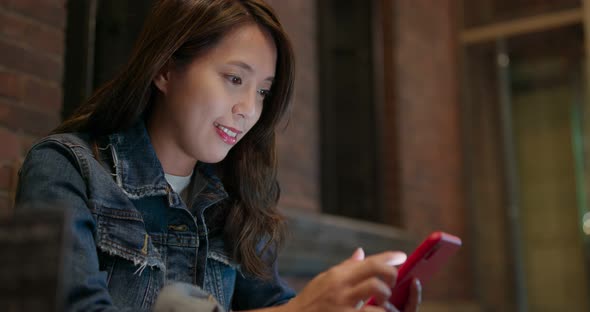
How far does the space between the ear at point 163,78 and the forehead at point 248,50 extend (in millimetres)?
91

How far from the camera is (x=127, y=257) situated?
119cm

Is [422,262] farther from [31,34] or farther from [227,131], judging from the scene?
[31,34]

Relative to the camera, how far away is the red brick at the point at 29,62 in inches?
70.9

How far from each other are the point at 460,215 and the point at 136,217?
4.16m

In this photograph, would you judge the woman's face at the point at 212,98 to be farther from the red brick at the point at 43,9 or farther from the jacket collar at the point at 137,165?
the red brick at the point at 43,9

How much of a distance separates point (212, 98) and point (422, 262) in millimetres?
531

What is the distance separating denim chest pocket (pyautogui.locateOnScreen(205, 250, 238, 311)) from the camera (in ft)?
4.50

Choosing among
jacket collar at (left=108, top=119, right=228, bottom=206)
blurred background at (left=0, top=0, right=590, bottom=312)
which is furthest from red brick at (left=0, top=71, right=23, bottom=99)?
blurred background at (left=0, top=0, right=590, bottom=312)

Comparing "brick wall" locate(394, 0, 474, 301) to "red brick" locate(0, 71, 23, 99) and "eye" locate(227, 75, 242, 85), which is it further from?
"eye" locate(227, 75, 242, 85)

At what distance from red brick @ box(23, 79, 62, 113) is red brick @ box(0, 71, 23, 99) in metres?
0.02

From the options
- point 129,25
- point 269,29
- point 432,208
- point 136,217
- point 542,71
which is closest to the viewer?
point 136,217

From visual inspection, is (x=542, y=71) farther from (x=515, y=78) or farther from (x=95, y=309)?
(x=95, y=309)

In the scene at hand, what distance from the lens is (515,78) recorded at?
22.1 feet

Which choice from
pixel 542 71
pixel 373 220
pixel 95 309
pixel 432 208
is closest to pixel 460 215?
pixel 432 208
